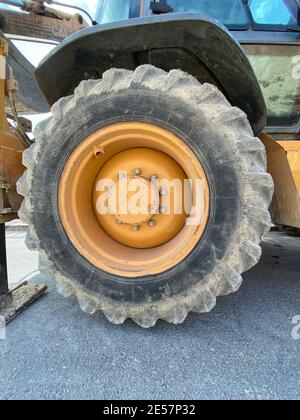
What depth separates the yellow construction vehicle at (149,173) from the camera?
133cm

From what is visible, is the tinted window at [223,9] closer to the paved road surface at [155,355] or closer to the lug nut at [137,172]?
the lug nut at [137,172]

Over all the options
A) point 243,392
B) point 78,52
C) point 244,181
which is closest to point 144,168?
point 244,181

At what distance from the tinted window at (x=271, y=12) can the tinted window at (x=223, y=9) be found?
8 cm

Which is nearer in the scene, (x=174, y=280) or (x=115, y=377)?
(x=115, y=377)

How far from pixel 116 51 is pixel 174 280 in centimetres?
117

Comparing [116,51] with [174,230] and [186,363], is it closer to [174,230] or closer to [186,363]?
[174,230]

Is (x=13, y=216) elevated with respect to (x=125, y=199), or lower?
lower

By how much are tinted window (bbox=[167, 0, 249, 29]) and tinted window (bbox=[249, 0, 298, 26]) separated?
8cm

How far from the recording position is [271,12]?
2080mm

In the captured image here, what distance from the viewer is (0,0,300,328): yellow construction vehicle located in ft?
4.37

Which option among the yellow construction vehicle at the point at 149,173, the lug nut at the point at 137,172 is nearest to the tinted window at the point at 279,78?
the yellow construction vehicle at the point at 149,173

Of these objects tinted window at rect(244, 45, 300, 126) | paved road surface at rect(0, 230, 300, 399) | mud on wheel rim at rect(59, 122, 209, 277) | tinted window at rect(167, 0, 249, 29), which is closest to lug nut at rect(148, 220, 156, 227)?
mud on wheel rim at rect(59, 122, 209, 277)

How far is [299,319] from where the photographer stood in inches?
63.1

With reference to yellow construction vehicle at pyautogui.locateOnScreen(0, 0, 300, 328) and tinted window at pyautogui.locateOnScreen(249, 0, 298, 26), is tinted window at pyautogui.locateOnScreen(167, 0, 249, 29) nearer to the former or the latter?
tinted window at pyautogui.locateOnScreen(249, 0, 298, 26)
